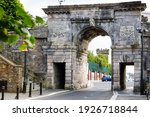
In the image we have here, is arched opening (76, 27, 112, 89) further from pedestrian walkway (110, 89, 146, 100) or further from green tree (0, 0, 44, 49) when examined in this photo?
green tree (0, 0, 44, 49)

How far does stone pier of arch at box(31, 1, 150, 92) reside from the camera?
30689 mm

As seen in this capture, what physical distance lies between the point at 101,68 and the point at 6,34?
3684 inches

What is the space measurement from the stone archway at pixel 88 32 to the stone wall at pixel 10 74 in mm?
6595

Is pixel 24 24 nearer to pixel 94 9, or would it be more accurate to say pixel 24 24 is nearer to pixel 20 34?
pixel 20 34

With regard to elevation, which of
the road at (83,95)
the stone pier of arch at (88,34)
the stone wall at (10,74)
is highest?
the stone pier of arch at (88,34)

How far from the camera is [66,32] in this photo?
32625 millimetres

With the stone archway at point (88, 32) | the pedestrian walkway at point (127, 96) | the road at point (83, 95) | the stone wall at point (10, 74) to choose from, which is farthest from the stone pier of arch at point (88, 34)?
the stone wall at point (10, 74)

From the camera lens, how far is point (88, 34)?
112 ft

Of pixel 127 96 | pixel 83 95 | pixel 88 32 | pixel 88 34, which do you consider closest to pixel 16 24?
pixel 127 96

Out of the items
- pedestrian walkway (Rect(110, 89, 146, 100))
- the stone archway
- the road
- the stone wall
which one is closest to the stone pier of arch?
the stone archway

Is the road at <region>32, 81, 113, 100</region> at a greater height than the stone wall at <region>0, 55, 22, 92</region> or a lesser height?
lesser

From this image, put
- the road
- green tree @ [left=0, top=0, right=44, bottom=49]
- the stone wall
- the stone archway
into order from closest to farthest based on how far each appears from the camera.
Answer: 1. green tree @ [left=0, top=0, right=44, bottom=49]
2. the road
3. the stone wall
4. the stone archway

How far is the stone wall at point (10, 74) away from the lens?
25.5m

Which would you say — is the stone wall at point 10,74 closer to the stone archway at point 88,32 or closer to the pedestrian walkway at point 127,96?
the stone archway at point 88,32
